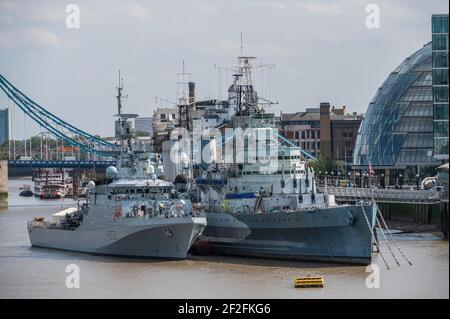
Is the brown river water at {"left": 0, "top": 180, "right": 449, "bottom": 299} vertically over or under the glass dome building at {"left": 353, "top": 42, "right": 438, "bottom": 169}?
under

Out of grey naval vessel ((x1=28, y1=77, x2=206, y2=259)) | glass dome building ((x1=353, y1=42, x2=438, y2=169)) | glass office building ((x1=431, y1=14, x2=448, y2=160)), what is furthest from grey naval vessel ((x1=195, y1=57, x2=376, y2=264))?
glass dome building ((x1=353, y1=42, x2=438, y2=169))

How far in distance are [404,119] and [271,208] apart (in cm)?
3602

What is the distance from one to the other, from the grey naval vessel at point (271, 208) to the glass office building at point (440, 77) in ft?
42.0

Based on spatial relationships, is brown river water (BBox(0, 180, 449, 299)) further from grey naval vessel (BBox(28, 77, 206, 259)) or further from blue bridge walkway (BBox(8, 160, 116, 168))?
blue bridge walkway (BBox(8, 160, 116, 168))

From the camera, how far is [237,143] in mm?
64000

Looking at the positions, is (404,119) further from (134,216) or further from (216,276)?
(216,276)

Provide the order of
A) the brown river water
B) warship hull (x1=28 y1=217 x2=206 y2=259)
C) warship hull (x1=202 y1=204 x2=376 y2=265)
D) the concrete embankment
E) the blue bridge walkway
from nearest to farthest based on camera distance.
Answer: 1. the brown river water
2. warship hull (x1=202 y1=204 x2=376 y2=265)
3. warship hull (x1=28 y1=217 x2=206 y2=259)
4. the concrete embankment
5. the blue bridge walkway

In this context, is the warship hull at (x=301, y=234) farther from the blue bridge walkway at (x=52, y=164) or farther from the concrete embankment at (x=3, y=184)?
the blue bridge walkway at (x=52, y=164)

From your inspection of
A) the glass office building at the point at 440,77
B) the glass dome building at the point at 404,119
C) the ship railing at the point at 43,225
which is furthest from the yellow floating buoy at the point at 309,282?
the glass dome building at the point at 404,119

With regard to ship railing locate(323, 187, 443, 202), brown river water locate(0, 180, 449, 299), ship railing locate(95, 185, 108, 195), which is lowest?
brown river water locate(0, 180, 449, 299)

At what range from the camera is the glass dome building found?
305 feet

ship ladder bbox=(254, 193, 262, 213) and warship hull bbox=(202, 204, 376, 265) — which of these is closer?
warship hull bbox=(202, 204, 376, 265)

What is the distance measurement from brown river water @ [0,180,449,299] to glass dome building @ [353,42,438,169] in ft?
94.9

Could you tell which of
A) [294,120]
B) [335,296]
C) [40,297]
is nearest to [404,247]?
[335,296]
